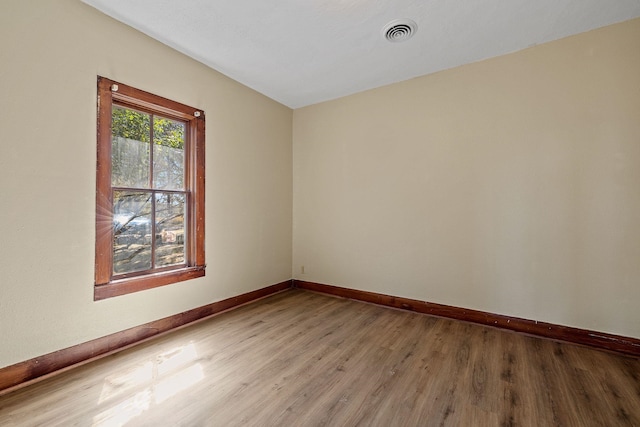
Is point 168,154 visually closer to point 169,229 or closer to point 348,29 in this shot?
point 169,229

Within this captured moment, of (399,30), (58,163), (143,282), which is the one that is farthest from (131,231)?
(399,30)

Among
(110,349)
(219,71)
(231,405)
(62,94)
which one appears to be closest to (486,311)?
(231,405)

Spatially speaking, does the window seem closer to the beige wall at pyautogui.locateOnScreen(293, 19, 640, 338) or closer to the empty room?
the empty room

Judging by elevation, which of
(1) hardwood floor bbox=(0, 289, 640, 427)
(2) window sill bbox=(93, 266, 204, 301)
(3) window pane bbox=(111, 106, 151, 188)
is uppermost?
(3) window pane bbox=(111, 106, 151, 188)

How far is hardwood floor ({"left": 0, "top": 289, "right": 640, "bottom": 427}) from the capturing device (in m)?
1.50

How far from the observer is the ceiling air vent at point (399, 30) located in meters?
2.23

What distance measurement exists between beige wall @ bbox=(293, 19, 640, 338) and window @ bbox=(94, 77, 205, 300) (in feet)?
5.86

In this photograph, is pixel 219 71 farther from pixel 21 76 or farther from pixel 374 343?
pixel 374 343

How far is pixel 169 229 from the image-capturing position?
269 centimetres

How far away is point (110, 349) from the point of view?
217 cm

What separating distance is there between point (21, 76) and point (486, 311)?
4.21 metres

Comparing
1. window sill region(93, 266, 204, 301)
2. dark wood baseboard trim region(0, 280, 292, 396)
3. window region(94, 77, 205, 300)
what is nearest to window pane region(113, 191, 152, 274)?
window region(94, 77, 205, 300)

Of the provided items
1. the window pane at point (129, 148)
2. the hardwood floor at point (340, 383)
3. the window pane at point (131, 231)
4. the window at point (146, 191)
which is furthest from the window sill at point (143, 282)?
the window pane at point (129, 148)

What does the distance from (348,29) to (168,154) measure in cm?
204
